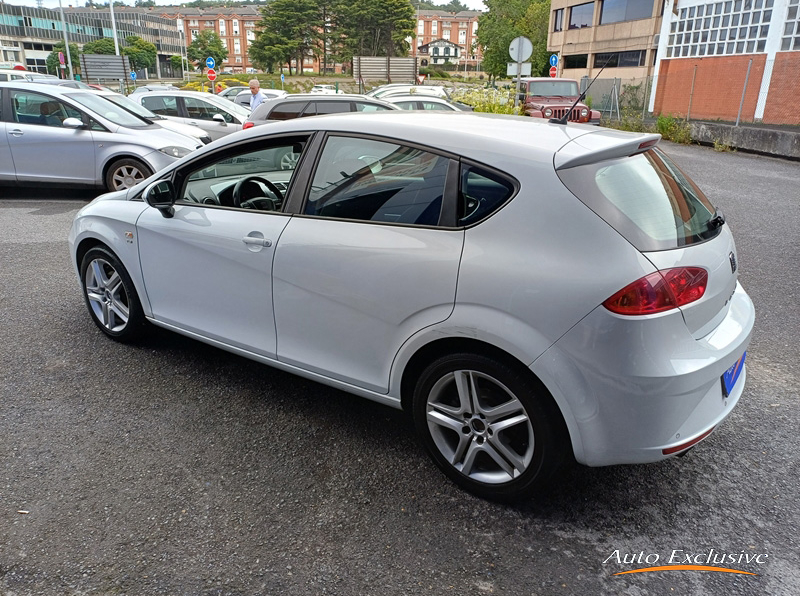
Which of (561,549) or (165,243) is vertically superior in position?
(165,243)

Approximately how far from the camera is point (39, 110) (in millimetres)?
9828

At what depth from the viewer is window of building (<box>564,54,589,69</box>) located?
161ft

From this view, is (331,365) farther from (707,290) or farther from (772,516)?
(772,516)

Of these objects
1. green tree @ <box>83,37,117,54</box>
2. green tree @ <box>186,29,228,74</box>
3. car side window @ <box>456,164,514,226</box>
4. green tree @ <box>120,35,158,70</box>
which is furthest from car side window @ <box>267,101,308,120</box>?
green tree @ <box>186,29,228,74</box>

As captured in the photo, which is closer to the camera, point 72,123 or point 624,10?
point 72,123

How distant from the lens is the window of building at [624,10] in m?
40.9

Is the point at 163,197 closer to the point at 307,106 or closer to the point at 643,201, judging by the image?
the point at 643,201

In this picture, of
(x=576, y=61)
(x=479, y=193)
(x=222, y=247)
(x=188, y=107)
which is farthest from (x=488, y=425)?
(x=576, y=61)

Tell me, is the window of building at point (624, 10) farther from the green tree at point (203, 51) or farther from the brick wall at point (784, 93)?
Result: the green tree at point (203, 51)

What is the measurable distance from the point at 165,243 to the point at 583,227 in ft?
8.16

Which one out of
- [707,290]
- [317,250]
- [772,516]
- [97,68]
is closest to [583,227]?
[707,290]

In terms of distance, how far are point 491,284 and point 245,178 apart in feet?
6.22

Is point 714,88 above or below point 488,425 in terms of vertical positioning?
above

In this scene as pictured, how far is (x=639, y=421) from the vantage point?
244 cm
